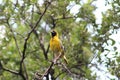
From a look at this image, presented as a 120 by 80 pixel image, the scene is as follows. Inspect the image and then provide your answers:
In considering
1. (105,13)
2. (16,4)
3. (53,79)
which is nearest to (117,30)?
(105,13)

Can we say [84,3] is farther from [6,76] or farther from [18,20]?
[6,76]

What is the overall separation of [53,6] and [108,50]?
11.9ft

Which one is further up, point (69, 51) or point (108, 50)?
point (108, 50)

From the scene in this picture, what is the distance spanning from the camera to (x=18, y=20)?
34.5ft

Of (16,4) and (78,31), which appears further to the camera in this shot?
(78,31)

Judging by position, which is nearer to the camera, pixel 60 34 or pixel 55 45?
pixel 55 45

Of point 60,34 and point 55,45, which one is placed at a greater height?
point 55,45

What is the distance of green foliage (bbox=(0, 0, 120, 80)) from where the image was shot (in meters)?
8.48

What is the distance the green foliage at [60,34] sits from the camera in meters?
8.48

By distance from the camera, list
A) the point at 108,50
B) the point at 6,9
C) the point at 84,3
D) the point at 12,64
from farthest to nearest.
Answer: the point at 12,64
the point at 84,3
the point at 6,9
the point at 108,50

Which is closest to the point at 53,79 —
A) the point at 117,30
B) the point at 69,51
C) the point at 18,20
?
the point at 69,51

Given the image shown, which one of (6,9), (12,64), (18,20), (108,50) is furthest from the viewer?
(12,64)

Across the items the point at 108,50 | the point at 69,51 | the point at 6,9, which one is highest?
the point at 6,9

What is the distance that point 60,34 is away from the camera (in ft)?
41.2
